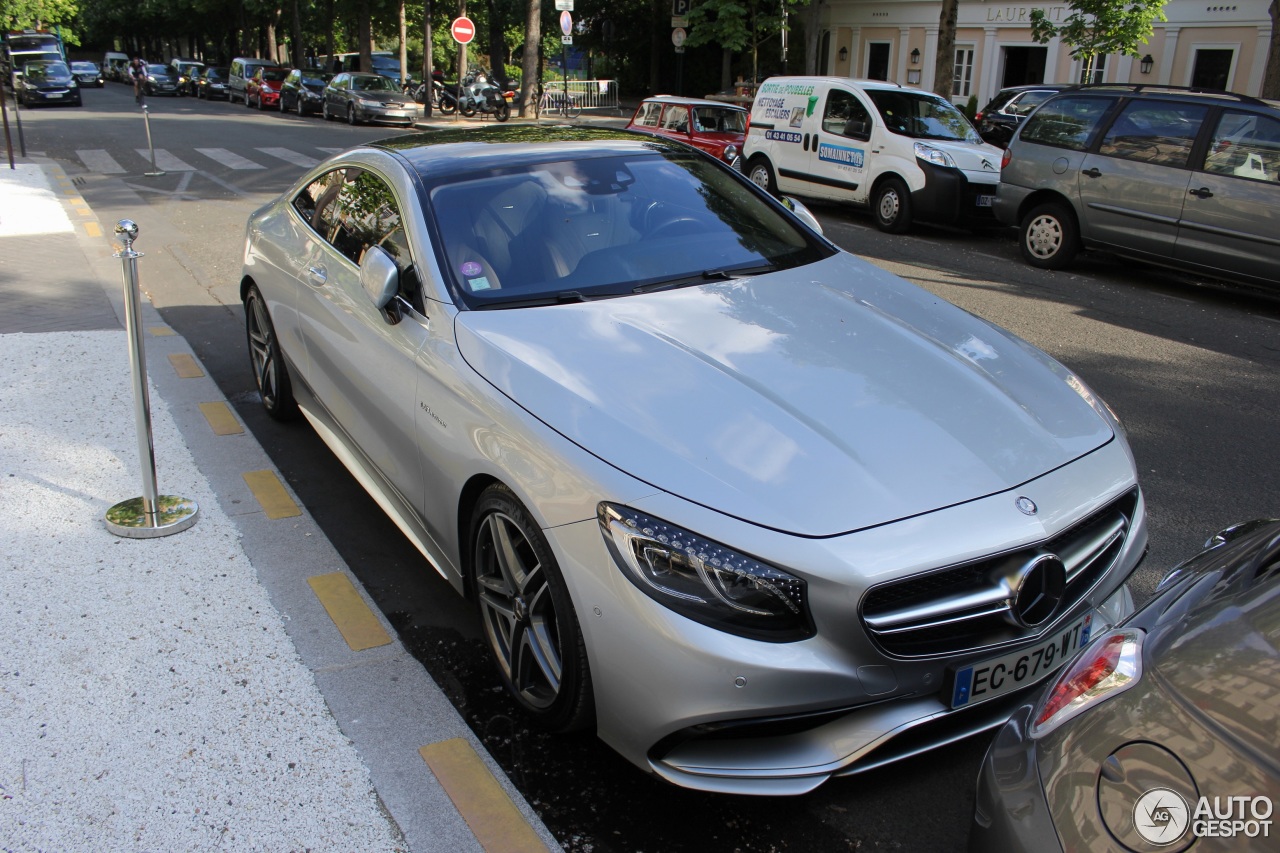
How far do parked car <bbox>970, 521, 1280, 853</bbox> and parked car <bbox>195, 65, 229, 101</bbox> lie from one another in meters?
49.1

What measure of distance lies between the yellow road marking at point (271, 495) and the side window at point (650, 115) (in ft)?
43.9

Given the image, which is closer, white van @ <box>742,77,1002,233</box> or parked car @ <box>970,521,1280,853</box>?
parked car @ <box>970,521,1280,853</box>

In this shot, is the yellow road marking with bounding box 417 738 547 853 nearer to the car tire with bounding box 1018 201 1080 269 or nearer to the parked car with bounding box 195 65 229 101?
the car tire with bounding box 1018 201 1080 269

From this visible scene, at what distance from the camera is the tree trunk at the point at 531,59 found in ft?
91.9

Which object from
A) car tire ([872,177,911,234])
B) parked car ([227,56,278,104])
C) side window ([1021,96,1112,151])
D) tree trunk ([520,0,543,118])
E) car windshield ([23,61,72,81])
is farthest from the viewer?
parked car ([227,56,278,104])

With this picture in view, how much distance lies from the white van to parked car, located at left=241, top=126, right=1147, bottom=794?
834 cm

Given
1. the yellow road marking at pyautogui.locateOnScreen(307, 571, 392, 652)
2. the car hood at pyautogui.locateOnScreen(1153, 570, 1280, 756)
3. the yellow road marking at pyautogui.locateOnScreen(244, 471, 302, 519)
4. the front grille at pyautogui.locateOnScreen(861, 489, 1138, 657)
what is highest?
the car hood at pyautogui.locateOnScreen(1153, 570, 1280, 756)

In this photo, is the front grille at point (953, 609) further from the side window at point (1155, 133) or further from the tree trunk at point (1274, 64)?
the tree trunk at point (1274, 64)

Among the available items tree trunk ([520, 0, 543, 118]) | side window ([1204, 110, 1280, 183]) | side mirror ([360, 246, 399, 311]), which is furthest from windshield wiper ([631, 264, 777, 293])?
tree trunk ([520, 0, 543, 118])

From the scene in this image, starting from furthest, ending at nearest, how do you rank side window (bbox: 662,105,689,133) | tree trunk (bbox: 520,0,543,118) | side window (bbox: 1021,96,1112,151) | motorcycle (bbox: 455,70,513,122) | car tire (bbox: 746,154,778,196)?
motorcycle (bbox: 455,70,513,122) → tree trunk (bbox: 520,0,543,118) → side window (bbox: 662,105,689,133) → car tire (bbox: 746,154,778,196) → side window (bbox: 1021,96,1112,151)

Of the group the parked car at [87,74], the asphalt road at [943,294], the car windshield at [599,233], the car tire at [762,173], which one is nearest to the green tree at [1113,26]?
the asphalt road at [943,294]

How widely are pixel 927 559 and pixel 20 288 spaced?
8.16 metres

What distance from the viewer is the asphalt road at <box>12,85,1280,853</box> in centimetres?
275

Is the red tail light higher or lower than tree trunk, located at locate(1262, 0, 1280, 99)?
lower
